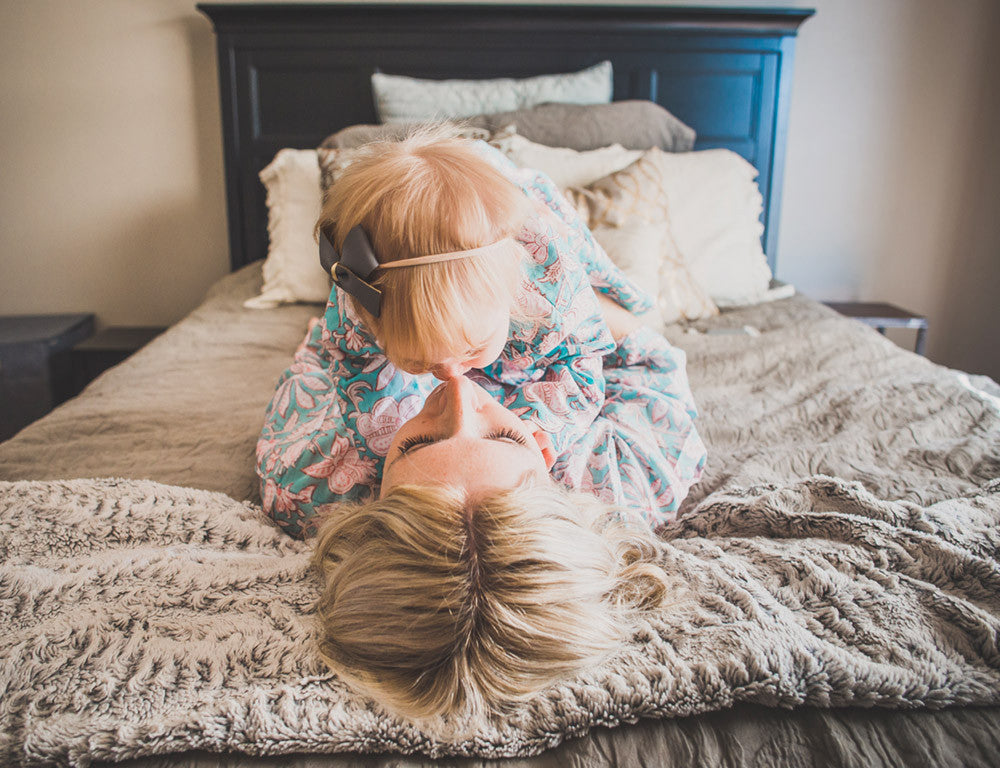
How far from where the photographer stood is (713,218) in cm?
193

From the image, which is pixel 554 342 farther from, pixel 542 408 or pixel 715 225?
pixel 715 225

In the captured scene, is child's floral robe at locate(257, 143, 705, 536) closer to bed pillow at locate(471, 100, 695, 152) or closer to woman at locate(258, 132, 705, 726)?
woman at locate(258, 132, 705, 726)

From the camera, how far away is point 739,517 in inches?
34.1

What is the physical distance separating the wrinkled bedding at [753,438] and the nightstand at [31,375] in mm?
673

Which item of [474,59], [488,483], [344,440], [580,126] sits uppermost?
[474,59]

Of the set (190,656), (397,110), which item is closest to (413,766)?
(190,656)

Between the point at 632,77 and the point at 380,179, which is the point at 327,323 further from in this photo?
the point at 632,77

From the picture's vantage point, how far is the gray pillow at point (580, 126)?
1994mm

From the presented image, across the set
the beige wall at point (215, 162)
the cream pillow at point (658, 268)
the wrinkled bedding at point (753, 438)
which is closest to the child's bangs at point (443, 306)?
the wrinkled bedding at point (753, 438)

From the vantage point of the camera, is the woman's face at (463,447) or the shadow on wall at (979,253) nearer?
the woman's face at (463,447)

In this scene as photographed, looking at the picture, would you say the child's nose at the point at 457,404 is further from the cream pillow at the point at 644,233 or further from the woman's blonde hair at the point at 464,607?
the cream pillow at the point at 644,233

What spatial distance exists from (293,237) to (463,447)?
1.45 meters

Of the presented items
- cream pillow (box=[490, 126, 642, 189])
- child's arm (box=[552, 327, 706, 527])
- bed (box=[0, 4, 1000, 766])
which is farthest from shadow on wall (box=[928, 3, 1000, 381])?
child's arm (box=[552, 327, 706, 527])

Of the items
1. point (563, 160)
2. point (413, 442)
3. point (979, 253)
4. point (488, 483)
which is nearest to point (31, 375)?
point (563, 160)
